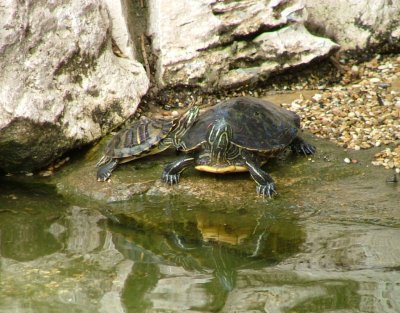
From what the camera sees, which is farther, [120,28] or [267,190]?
[120,28]

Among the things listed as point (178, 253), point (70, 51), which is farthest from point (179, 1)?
point (178, 253)

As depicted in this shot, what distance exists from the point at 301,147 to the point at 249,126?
54 centimetres

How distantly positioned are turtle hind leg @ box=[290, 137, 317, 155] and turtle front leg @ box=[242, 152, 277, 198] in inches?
20.2

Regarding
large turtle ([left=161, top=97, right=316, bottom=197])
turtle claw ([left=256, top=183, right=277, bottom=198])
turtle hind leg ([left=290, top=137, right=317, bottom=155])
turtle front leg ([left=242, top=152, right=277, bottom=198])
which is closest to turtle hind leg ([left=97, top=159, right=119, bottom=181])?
large turtle ([left=161, top=97, right=316, bottom=197])

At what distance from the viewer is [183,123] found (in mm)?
6062

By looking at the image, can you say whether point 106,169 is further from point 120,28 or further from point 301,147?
point 301,147

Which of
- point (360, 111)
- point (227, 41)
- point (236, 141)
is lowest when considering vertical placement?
point (360, 111)

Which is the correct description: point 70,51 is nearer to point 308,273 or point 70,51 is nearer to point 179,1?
point 179,1

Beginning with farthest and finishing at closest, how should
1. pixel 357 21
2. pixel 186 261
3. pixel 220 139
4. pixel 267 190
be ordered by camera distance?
pixel 357 21, pixel 220 139, pixel 267 190, pixel 186 261

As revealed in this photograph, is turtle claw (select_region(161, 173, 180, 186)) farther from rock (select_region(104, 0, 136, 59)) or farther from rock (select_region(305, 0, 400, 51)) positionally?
rock (select_region(305, 0, 400, 51))

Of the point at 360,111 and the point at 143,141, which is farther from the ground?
the point at 143,141

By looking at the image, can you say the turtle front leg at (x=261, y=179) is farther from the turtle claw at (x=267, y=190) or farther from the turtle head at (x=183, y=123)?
the turtle head at (x=183, y=123)

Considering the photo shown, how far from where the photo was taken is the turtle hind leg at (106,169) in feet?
19.4

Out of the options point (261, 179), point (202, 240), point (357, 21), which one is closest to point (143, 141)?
point (261, 179)
